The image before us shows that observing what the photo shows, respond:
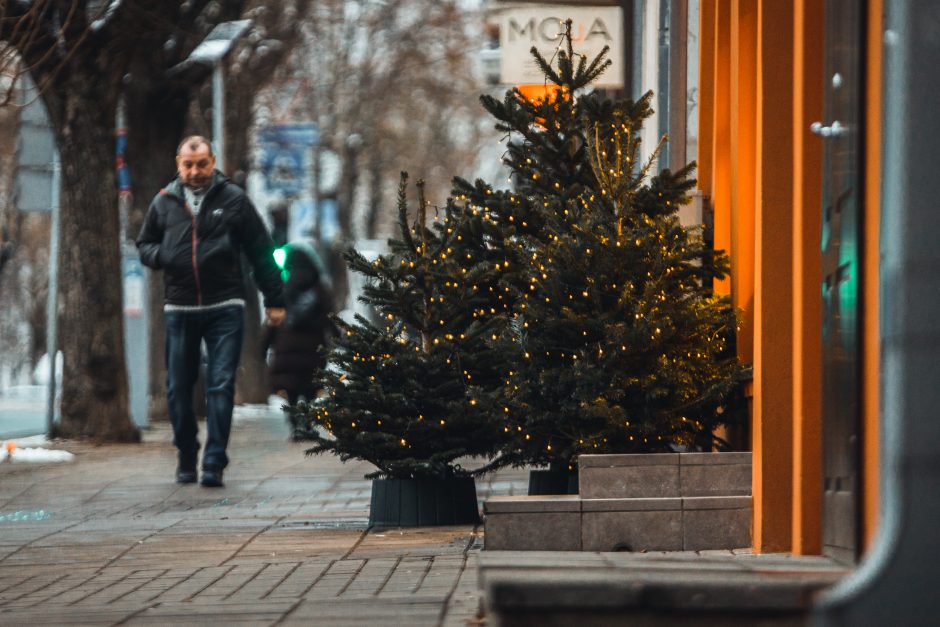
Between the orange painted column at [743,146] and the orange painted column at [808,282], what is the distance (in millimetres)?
2193

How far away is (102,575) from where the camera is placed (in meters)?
7.91

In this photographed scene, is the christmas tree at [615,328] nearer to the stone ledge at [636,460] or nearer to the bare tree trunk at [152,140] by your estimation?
the stone ledge at [636,460]

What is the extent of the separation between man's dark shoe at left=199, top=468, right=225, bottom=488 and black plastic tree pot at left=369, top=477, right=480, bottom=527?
2.82 meters

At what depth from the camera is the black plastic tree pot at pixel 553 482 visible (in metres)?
9.88

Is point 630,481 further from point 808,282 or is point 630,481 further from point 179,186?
point 179,186

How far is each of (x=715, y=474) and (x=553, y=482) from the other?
188 cm

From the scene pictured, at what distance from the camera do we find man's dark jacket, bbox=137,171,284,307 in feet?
40.7

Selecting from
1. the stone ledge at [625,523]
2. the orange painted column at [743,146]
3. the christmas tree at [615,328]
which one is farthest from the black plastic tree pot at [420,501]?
the stone ledge at [625,523]

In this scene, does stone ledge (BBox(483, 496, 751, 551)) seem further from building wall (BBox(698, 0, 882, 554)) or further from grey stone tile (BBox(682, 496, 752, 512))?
building wall (BBox(698, 0, 882, 554))

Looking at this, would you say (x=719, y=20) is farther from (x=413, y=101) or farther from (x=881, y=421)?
(x=413, y=101)

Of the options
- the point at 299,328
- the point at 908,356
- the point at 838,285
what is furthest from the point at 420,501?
the point at 299,328

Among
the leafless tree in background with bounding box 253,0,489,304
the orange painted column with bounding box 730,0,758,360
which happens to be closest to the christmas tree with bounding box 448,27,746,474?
the orange painted column with bounding box 730,0,758,360

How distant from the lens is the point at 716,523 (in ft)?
25.7

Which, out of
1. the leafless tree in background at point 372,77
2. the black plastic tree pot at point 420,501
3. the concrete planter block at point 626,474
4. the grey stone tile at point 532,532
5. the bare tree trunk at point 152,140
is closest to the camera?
the grey stone tile at point 532,532
